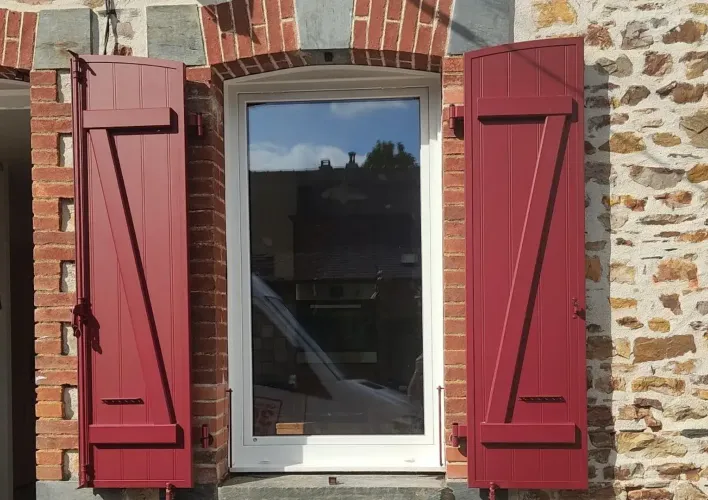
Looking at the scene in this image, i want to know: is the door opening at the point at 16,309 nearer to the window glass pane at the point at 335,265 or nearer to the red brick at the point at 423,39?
A: the window glass pane at the point at 335,265

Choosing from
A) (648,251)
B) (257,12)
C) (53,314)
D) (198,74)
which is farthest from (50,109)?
(648,251)

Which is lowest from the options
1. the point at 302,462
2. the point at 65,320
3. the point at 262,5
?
the point at 302,462

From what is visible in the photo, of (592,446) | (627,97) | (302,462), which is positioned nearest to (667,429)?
(592,446)

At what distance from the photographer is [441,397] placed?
120 inches

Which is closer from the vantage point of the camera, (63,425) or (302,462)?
(63,425)

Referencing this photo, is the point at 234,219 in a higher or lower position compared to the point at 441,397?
higher

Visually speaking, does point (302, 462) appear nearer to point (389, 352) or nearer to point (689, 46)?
point (389, 352)

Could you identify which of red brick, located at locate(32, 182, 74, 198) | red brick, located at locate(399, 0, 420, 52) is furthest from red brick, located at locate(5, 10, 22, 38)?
red brick, located at locate(399, 0, 420, 52)

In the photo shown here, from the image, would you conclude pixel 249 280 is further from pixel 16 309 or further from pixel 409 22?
pixel 16 309

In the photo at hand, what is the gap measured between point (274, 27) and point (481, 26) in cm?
94

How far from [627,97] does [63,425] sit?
2998 mm

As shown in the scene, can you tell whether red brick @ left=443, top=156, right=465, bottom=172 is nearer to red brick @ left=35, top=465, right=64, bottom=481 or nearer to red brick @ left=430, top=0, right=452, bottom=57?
red brick @ left=430, top=0, right=452, bottom=57

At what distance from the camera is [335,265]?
10.5 feet

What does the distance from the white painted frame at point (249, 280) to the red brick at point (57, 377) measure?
2.38ft
